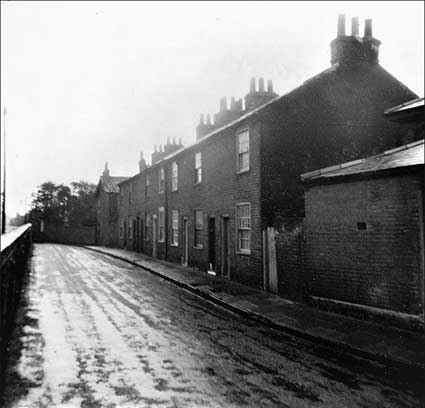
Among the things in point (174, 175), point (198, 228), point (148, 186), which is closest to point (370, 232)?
point (198, 228)

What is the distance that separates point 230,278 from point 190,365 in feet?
33.0

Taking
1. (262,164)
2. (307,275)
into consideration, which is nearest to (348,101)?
(262,164)

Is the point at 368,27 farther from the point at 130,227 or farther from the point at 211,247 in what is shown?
the point at 130,227

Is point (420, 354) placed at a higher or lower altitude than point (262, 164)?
lower

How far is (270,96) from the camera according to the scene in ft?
63.3

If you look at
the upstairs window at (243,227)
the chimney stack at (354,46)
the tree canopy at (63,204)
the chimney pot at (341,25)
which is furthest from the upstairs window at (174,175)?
the tree canopy at (63,204)

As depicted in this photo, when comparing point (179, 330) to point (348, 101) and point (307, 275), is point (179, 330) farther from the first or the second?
point (348, 101)

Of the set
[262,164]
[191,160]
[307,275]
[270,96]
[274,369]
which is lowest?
[274,369]

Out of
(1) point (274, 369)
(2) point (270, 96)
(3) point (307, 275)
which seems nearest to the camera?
(1) point (274, 369)

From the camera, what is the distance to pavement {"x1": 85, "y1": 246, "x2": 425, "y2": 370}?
6.87m

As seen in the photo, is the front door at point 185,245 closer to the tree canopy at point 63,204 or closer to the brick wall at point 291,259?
the brick wall at point 291,259

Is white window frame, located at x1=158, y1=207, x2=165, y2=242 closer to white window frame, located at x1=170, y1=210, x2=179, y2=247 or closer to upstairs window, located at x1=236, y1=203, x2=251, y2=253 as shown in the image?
white window frame, located at x1=170, y1=210, x2=179, y2=247

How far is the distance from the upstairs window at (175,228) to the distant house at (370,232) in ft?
43.3

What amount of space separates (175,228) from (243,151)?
9407mm
